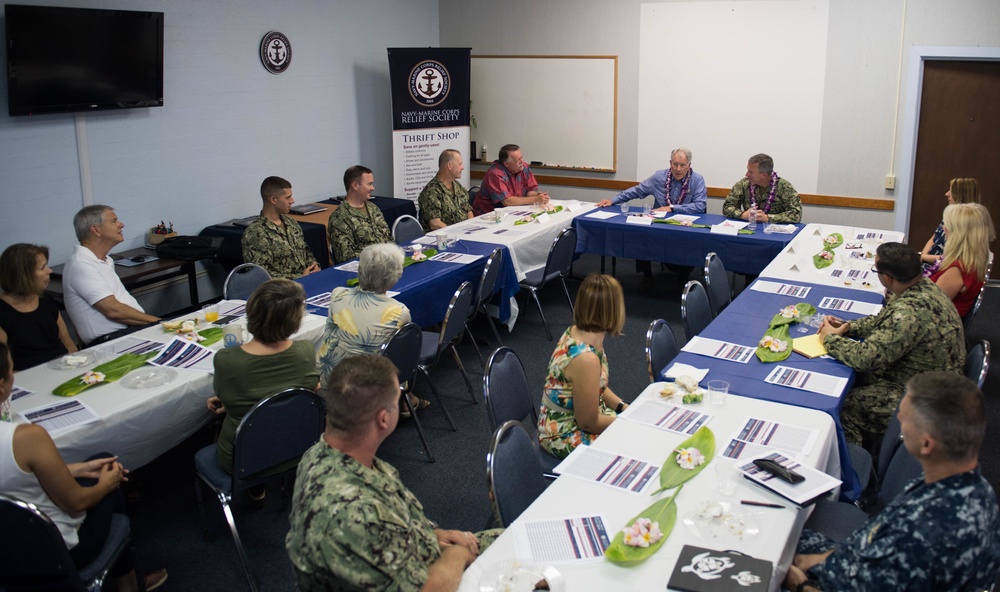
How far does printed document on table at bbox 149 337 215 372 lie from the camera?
376cm

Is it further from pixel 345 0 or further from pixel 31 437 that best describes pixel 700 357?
pixel 345 0

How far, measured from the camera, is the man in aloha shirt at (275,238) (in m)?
5.45

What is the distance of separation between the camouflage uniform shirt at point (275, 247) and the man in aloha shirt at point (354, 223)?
35cm

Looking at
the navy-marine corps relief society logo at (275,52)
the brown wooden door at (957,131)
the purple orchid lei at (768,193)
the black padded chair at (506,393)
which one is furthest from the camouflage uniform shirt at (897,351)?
the navy-marine corps relief society logo at (275,52)

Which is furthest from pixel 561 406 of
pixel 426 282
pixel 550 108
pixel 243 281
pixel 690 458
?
pixel 550 108

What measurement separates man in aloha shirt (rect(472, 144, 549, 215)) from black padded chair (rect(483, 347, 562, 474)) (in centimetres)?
415

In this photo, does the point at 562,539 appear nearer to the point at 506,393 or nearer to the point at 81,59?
the point at 506,393

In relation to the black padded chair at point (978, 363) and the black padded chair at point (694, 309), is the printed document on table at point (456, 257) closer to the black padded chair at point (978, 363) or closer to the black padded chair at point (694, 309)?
the black padded chair at point (694, 309)

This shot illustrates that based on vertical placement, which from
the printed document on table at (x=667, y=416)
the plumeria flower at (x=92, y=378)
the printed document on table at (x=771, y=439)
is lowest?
the printed document on table at (x=771, y=439)

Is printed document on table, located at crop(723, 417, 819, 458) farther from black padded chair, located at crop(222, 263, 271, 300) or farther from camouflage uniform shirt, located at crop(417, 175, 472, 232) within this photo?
camouflage uniform shirt, located at crop(417, 175, 472, 232)

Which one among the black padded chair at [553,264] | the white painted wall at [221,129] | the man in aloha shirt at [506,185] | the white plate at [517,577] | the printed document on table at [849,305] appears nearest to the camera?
the white plate at [517,577]

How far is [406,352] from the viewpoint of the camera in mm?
4047

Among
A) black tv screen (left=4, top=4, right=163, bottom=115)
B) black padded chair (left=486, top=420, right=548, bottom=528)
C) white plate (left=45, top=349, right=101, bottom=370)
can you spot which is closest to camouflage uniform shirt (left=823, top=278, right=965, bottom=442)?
black padded chair (left=486, top=420, right=548, bottom=528)

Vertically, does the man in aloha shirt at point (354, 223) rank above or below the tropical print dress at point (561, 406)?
above
